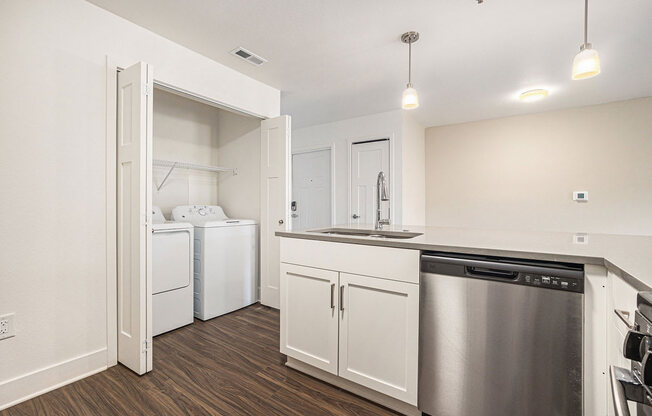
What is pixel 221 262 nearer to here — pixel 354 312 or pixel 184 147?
pixel 184 147

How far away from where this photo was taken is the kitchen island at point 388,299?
107 centimetres

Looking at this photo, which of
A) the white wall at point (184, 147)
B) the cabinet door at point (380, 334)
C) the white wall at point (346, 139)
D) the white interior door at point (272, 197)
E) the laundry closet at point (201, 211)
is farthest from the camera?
the white wall at point (346, 139)

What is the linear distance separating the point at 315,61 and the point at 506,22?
5.00ft

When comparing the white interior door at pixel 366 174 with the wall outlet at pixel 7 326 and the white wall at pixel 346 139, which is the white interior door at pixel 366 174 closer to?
the white wall at pixel 346 139

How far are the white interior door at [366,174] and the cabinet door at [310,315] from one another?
256cm

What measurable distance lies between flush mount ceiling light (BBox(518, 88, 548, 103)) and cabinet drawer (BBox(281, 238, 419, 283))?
10.1ft

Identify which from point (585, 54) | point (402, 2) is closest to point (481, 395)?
point (585, 54)

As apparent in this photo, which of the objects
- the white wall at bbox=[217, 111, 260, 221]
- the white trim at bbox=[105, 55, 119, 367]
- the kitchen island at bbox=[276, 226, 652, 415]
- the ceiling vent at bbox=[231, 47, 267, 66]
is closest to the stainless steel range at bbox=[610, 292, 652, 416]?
the kitchen island at bbox=[276, 226, 652, 415]

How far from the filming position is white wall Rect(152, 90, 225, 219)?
10.8 ft

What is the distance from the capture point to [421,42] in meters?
2.39

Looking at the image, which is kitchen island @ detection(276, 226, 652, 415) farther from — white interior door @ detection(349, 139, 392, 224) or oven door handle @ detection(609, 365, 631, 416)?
white interior door @ detection(349, 139, 392, 224)

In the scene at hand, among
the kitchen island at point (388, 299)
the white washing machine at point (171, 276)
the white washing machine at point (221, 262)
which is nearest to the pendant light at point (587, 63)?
the kitchen island at point (388, 299)

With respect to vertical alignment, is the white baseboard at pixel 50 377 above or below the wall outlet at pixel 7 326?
below

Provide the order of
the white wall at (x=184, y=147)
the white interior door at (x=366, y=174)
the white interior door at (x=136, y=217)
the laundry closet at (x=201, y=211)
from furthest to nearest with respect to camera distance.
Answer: the white interior door at (x=366, y=174), the white wall at (x=184, y=147), the laundry closet at (x=201, y=211), the white interior door at (x=136, y=217)
